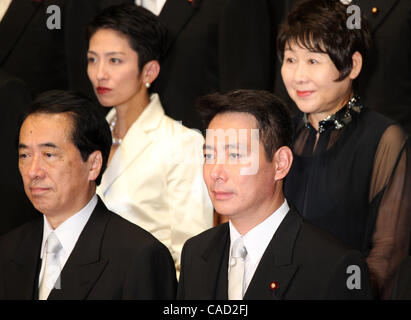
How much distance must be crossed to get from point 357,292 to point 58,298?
0.78 meters

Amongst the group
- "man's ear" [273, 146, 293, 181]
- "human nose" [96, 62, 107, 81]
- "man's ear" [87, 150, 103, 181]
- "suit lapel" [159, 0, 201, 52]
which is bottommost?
"man's ear" [273, 146, 293, 181]

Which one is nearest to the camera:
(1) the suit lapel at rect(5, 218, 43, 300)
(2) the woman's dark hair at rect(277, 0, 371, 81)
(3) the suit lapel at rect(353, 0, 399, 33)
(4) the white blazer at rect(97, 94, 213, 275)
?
(1) the suit lapel at rect(5, 218, 43, 300)

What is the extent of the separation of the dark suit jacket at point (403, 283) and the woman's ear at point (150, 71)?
1172 mm

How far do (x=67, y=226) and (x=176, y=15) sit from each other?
1.01 metres

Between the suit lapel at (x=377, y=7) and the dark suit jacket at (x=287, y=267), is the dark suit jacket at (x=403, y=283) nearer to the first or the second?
the dark suit jacket at (x=287, y=267)

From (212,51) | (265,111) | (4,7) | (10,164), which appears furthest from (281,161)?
(4,7)

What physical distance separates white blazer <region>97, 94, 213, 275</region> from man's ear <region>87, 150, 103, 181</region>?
0.40 m

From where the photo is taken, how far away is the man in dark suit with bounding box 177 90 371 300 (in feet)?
6.94

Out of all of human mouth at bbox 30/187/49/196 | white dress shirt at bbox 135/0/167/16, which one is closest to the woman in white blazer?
white dress shirt at bbox 135/0/167/16

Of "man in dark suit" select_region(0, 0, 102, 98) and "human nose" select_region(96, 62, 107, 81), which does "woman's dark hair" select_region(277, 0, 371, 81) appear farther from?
"man in dark suit" select_region(0, 0, 102, 98)

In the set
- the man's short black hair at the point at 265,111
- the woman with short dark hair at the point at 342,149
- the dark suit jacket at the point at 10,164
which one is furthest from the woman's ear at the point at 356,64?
the dark suit jacket at the point at 10,164
